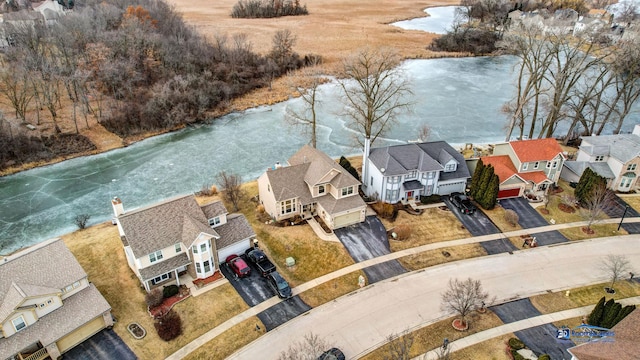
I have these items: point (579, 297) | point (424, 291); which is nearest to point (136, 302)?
point (424, 291)

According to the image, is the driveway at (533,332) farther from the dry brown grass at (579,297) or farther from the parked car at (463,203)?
the parked car at (463,203)

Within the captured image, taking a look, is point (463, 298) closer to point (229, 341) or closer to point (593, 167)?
point (229, 341)

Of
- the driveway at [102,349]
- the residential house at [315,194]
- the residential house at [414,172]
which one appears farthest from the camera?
the residential house at [414,172]

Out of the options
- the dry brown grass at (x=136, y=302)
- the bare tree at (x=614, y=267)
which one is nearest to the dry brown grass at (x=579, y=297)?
the bare tree at (x=614, y=267)

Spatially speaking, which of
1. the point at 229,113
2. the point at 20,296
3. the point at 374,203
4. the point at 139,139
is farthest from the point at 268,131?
the point at 20,296

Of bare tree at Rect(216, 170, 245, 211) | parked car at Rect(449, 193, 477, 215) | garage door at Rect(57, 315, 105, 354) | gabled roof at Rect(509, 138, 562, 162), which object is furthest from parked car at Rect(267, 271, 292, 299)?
gabled roof at Rect(509, 138, 562, 162)
